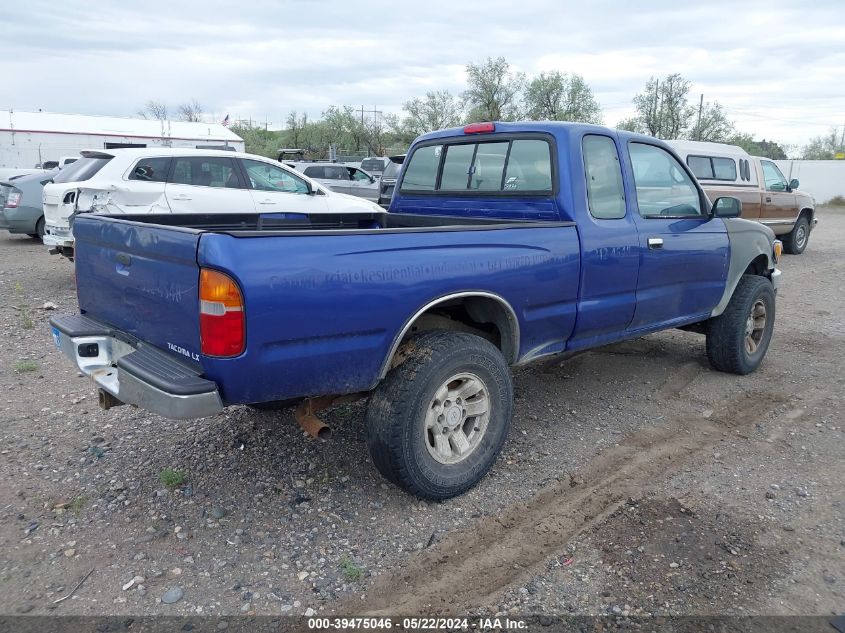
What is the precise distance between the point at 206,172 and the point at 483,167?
5.49m

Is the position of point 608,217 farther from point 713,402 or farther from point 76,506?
point 76,506

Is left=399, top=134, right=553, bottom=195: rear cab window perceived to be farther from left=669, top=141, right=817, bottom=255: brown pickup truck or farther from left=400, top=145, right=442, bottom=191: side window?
left=669, top=141, right=817, bottom=255: brown pickup truck

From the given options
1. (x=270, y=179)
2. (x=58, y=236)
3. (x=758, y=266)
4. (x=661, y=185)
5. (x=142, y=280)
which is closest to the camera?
(x=142, y=280)

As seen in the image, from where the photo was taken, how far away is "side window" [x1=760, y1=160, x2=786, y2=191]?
13.4m

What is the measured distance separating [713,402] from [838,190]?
35.5m

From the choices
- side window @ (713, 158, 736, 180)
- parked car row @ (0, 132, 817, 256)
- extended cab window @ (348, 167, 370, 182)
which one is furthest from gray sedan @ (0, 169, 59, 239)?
side window @ (713, 158, 736, 180)

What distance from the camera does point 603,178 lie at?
433 cm

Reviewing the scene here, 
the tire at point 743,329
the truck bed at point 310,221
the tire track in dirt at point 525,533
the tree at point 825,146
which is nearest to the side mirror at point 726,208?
the tire at point 743,329

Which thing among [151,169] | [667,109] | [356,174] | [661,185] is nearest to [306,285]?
[661,185]

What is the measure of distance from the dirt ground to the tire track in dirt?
11 mm

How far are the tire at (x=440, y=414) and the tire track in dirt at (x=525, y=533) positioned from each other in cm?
31

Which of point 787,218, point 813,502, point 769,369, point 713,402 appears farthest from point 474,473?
point 787,218

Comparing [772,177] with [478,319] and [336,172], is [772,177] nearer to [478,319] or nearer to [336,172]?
[336,172]

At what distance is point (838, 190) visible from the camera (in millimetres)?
34188
